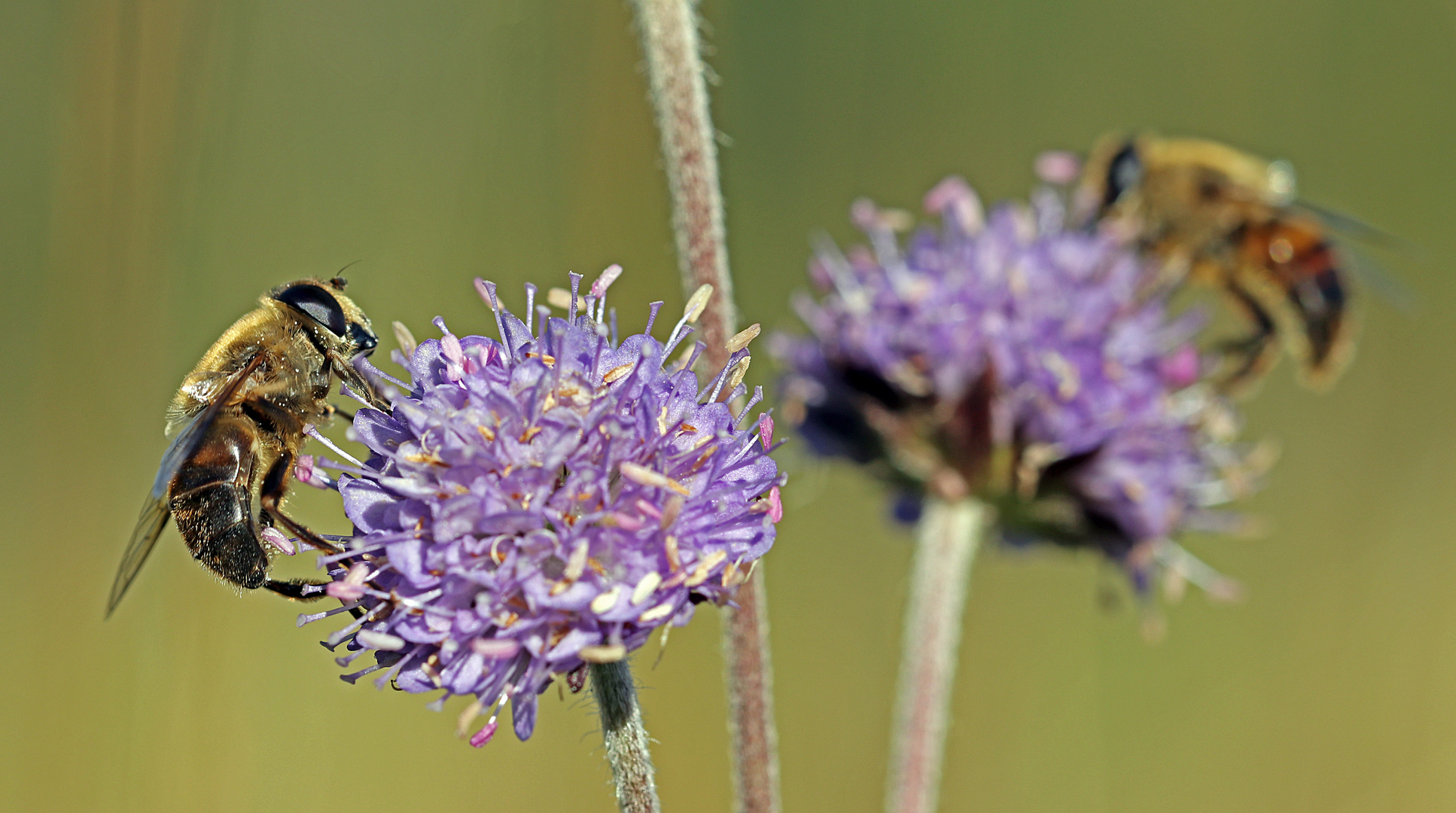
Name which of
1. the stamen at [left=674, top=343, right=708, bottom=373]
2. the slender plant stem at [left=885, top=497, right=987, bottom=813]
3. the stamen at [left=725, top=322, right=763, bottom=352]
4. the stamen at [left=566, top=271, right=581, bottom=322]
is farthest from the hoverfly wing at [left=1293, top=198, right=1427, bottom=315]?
the stamen at [left=566, top=271, right=581, bottom=322]

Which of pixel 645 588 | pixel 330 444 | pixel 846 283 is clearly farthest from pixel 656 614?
pixel 846 283

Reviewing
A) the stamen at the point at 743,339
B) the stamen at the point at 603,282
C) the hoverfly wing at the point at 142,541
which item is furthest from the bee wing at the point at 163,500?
the stamen at the point at 743,339

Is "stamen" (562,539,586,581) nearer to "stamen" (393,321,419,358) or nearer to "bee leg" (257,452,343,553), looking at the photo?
"bee leg" (257,452,343,553)

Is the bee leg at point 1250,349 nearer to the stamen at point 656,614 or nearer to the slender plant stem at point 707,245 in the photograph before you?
the slender plant stem at point 707,245

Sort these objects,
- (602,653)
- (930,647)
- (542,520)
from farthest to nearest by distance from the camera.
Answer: (930,647) → (542,520) → (602,653)

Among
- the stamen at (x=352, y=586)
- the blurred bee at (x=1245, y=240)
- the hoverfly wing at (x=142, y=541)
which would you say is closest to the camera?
the stamen at (x=352, y=586)

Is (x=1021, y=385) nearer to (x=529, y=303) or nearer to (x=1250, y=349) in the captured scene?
(x=1250, y=349)

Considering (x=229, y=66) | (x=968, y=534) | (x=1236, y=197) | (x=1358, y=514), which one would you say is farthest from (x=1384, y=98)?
(x=229, y=66)
